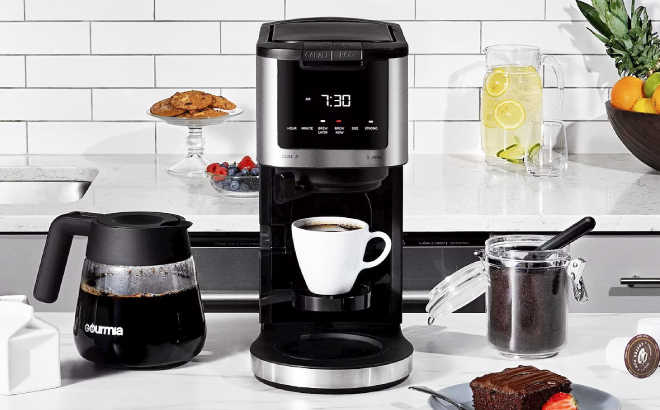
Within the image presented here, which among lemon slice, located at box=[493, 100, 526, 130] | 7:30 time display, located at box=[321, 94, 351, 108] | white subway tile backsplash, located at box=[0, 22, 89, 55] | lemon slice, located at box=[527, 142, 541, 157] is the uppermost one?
white subway tile backsplash, located at box=[0, 22, 89, 55]

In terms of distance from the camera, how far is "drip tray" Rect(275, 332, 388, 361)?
1.26 m

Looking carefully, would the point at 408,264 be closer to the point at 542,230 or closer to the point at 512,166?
the point at 542,230

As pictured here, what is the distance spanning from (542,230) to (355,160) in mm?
1001

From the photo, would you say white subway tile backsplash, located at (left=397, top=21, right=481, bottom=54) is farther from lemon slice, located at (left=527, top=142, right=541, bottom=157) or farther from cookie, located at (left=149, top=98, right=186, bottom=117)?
cookie, located at (left=149, top=98, right=186, bottom=117)

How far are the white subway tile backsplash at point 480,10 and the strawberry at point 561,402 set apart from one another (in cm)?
193

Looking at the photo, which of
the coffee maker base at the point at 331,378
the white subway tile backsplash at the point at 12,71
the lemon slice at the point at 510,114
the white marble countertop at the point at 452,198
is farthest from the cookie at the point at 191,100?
the coffee maker base at the point at 331,378

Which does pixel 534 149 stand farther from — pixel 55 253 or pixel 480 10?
pixel 55 253

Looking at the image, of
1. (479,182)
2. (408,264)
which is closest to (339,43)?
(408,264)

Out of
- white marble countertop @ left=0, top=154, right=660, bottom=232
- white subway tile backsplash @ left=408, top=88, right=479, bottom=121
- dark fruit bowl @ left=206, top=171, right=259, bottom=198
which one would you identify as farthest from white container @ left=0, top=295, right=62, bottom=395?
white subway tile backsplash @ left=408, top=88, right=479, bottom=121

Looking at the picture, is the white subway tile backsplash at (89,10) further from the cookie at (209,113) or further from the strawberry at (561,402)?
the strawberry at (561,402)

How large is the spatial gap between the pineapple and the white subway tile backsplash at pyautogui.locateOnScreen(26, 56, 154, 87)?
1253 mm

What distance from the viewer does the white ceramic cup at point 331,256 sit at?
1.25m

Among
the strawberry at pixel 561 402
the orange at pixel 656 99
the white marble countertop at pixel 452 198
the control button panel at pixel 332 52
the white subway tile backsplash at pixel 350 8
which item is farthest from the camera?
the white subway tile backsplash at pixel 350 8

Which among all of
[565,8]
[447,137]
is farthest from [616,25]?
[447,137]
